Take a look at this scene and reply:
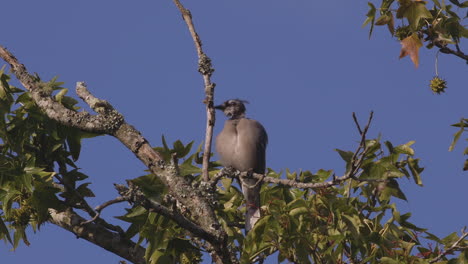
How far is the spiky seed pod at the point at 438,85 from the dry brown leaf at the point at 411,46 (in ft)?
3.89

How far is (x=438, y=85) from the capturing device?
287 inches

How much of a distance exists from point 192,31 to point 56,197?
2039 millimetres

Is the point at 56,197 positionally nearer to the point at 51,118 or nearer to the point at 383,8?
the point at 51,118

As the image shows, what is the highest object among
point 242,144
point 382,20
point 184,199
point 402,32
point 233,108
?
point 233,108

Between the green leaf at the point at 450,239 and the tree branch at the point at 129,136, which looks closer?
the tree branch at the point at 129,136

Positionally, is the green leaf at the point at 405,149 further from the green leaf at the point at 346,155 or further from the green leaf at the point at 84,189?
the green leaf at the point at 84,189

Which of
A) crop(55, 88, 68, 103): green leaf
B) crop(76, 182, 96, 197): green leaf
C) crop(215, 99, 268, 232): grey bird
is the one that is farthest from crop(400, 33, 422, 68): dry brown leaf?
crop(215, 99, 268, 232): grey bird

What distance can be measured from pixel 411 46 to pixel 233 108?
19.5ft

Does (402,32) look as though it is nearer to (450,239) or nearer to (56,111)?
(450,239)

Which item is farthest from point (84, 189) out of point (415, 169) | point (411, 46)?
point (411, 46)

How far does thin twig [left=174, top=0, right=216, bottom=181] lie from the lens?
6.38m

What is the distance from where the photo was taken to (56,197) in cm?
682

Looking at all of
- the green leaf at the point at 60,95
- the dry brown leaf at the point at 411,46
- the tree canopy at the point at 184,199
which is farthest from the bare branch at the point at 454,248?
the green leaf at the point at 60,95

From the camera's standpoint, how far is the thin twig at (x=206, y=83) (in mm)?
6375
